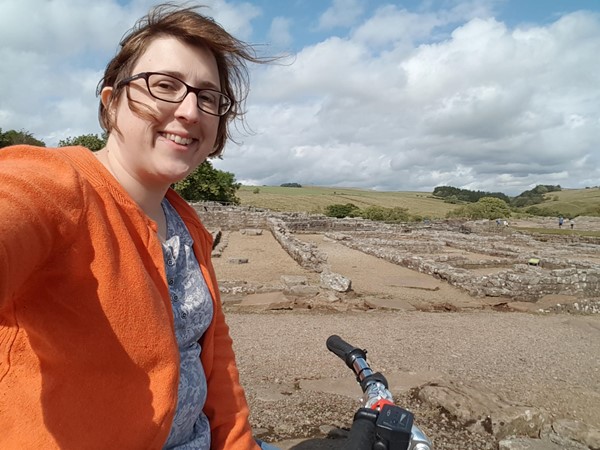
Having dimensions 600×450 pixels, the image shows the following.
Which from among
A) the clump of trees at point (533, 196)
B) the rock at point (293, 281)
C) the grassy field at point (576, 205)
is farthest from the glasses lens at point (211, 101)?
the clump of trees at point (533, 196)

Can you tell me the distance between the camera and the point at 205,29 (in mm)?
1362

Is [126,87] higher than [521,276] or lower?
higher

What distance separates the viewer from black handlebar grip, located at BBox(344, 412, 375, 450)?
1.16 m

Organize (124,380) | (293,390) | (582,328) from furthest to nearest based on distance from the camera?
(582,328)
(293,390)
(124,380)

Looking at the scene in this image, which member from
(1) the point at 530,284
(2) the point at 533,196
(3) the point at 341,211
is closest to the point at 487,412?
(1) the point at 530,284

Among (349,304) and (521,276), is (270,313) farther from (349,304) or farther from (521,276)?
(521,276)

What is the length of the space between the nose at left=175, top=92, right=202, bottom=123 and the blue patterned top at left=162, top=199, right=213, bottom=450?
46cm

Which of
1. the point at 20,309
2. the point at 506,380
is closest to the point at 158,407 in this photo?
the point at 20,309

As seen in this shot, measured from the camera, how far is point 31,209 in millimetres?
833

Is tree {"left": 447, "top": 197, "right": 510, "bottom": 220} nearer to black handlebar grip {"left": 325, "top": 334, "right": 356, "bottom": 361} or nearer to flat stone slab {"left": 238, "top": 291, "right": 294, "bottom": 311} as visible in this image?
flat stone slab {"left": 238, "top": 291, "right": 294, "bottom": 311}

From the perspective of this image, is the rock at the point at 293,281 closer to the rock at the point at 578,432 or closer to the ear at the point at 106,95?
the rock at the point at 578,432

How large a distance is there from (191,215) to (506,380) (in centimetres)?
448

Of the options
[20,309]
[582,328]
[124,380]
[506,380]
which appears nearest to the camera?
[20,309]

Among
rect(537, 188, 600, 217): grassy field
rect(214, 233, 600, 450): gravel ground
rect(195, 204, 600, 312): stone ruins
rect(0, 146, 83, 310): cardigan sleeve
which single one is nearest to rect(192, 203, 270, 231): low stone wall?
rect(195, 204, 600, 312): stone ruins
